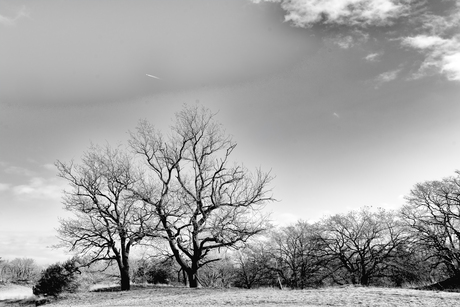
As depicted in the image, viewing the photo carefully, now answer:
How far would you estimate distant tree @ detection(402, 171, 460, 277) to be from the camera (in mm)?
27438

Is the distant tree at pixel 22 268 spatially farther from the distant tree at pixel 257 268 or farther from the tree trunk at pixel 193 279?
the tree trunk at pixel 193 279

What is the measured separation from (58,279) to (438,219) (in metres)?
34.5

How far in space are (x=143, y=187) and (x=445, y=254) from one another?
2990 cm

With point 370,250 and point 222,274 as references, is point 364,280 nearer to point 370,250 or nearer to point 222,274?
point 370,250

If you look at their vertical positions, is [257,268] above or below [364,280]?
above

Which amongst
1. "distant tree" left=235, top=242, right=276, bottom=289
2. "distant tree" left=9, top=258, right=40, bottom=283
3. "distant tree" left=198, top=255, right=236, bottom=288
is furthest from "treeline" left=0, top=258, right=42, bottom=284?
"distant tree" left=235, top=242, right=276, bottom=289

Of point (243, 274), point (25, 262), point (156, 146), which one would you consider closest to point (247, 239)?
point (156, 146)

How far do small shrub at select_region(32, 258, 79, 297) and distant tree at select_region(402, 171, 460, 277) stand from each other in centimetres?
3110

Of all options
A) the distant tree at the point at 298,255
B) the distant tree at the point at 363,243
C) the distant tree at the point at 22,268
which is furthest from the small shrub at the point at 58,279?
the distant tree at the point at 22,268

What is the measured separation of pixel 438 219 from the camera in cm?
2931

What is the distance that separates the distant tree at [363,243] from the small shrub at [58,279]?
2859cm

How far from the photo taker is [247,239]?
53.4 feet

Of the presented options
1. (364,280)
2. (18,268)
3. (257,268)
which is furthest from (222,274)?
(18,268)

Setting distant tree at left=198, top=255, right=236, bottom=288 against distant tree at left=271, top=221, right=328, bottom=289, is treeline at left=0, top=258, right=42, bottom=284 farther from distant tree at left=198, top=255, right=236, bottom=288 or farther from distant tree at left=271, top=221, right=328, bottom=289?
distant tree at left=271, top=221, right=328, bottom=289
